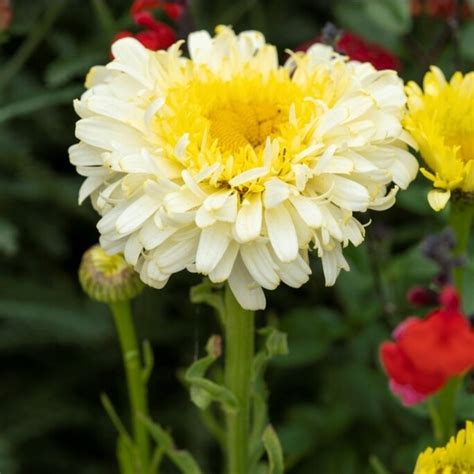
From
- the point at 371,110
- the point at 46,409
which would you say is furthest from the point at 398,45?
the point at 46,409

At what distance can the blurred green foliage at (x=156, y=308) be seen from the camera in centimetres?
94

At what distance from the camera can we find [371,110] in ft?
2.21

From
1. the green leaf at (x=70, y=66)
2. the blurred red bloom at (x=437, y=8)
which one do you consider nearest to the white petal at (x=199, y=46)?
the green leaf at (x=70, y=66)

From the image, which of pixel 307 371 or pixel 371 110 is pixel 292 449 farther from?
pixel 371 110

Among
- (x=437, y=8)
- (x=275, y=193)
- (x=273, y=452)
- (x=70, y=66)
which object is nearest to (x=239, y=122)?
(x=275, y=193)

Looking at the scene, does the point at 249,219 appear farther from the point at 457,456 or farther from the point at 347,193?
the point at 457,456

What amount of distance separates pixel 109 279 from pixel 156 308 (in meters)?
0.34

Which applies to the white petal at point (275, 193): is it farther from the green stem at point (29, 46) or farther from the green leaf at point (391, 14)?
the green stem at point (29, 46)

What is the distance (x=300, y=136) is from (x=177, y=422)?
0.50m

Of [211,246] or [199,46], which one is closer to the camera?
[211,246]

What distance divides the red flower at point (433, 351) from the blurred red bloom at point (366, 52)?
0.41 metres

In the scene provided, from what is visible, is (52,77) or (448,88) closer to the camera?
(448,88)

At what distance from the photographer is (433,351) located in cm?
54

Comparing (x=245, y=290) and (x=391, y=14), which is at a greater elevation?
(x=391, y=14)
